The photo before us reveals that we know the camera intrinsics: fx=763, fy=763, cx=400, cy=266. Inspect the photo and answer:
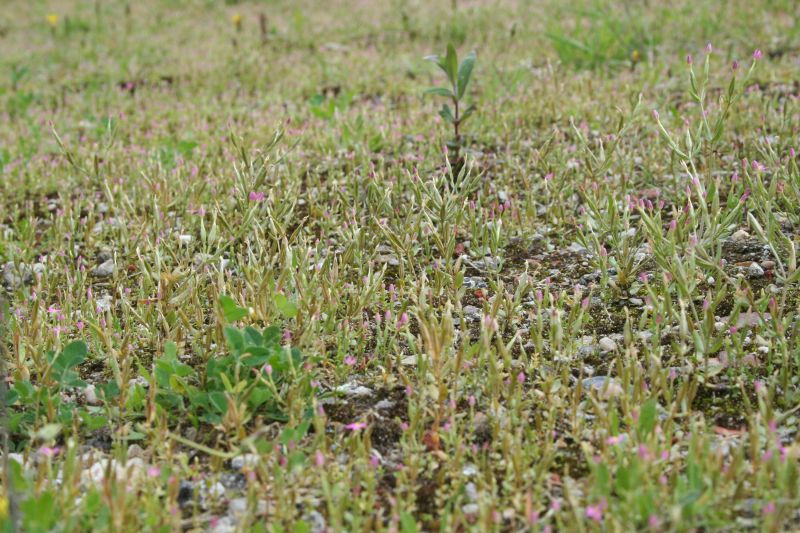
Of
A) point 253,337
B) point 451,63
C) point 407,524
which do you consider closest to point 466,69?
point 451,63

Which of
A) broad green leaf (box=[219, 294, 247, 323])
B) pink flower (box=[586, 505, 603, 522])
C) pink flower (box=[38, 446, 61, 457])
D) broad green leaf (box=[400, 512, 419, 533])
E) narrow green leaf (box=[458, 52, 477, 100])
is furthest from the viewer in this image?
narrow green leaf (box=[458, 52, 477, 100])

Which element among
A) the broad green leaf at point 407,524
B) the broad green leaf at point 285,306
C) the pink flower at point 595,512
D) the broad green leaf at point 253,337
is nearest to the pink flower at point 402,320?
the broad green leaf at point 285,306

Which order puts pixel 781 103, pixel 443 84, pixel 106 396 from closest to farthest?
pixel 106 396 < pixel 781 103 < pixel 443 84

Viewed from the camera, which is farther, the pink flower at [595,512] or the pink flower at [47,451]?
the pink flower at [47,451]

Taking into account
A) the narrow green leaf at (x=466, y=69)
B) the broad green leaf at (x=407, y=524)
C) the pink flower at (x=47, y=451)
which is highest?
the narrow green leaf at (x=466, y=69)

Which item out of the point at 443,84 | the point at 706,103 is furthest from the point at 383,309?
the point at 443,84

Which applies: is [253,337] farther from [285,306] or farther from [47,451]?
[47,451]

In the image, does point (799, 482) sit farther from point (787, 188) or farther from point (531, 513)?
point (787, 188)

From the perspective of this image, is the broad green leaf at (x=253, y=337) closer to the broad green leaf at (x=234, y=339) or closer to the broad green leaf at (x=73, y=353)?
the broad green leaf at (x=234, y=339)

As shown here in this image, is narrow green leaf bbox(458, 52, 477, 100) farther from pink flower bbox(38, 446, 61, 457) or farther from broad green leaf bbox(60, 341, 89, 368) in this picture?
pink flower bbox(38, 446, 61, 457)

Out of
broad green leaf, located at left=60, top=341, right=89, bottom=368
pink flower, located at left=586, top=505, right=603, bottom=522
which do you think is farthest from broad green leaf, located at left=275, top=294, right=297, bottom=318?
pink flower, located at left=586, top=505, right=603, bottom=522

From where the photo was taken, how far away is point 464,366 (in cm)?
339

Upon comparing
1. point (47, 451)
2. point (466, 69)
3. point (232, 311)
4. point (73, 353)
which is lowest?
point (47, 451)

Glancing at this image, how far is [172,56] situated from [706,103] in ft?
25.9
